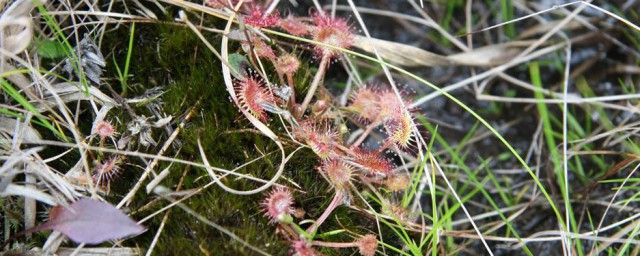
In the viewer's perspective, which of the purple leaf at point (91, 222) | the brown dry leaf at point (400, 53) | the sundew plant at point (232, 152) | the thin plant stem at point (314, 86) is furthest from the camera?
the brown dry leaf at point (400, 53)

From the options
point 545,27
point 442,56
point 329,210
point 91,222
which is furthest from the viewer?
point 545,27

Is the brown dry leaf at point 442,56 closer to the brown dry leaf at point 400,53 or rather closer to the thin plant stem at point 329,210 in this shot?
the brown dry leaf at point 400,53

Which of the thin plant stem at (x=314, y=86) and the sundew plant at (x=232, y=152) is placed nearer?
the sundew plant at (x=232, y=152)

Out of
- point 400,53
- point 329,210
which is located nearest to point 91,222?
point 329,210

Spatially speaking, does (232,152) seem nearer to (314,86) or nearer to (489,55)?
(314,86)

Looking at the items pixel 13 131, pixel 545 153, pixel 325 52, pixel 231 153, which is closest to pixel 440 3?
pixel 545 153

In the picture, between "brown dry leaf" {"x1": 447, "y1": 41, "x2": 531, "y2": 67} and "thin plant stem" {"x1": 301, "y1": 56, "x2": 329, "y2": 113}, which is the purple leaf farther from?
"brown dry leaf" {"x1": 447, "y1": 41, "x2": 531, "y2": 67}

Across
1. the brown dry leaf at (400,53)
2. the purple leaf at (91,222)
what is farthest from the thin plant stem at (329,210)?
the brown dry leaf at (400,53)

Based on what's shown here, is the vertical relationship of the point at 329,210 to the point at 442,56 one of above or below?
below
